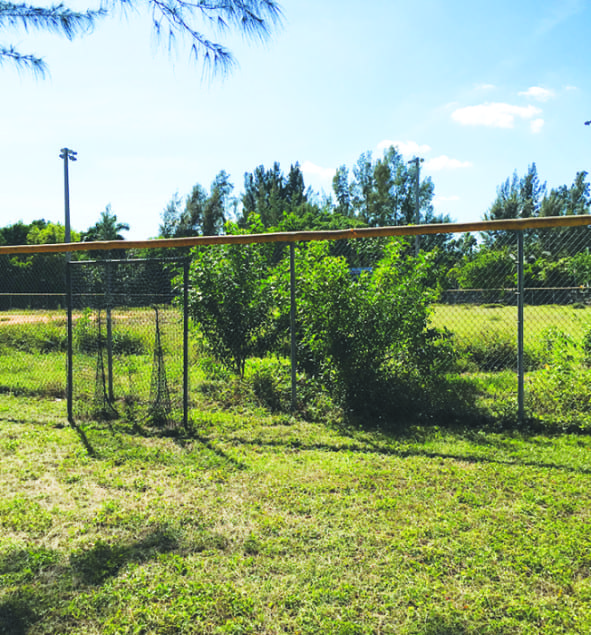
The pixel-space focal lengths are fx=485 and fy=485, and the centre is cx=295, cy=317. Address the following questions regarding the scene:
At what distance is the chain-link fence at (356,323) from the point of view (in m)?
4.98

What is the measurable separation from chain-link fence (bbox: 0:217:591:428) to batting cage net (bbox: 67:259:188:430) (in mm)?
19

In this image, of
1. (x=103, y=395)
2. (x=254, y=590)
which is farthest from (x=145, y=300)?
(x=254, y=590)

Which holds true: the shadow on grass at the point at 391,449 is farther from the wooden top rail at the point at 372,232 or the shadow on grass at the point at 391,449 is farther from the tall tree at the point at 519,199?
the tall tree at the point at 519,199

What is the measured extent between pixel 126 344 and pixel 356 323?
9.55ft

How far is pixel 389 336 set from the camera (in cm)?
530

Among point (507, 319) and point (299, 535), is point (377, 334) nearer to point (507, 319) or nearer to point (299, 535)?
point (507, 319)

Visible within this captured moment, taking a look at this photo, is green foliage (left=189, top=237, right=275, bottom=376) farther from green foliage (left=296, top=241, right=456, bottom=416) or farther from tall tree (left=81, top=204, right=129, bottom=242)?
tall tree (left=81, top=204, right=129, bottom=242)

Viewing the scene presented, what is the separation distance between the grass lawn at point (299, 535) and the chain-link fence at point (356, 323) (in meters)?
0.77

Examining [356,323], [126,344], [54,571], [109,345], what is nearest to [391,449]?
[356,323]

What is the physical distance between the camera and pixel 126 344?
240 inches

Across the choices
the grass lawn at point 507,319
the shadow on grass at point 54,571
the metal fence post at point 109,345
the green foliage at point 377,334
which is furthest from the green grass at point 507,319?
the metal fence post at point 109,345

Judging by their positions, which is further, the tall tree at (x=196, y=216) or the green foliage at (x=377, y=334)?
the tall tree at (x=196, y=216)

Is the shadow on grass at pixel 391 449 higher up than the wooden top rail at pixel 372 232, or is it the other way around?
the wooden top rail at pixel 372 232

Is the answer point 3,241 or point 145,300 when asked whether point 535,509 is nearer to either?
point 145,300
